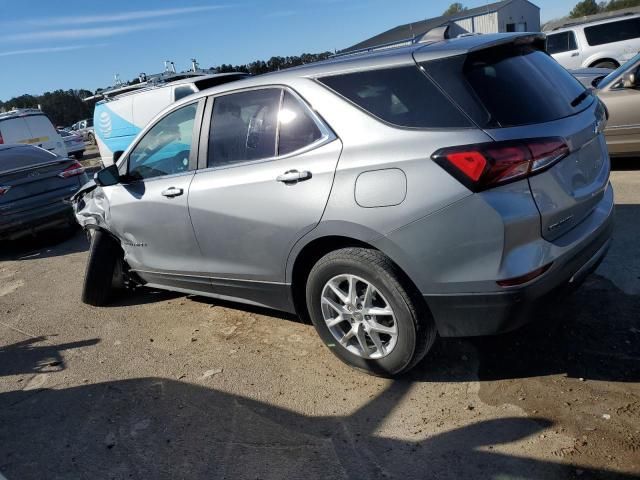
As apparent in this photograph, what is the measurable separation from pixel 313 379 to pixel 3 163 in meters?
6.24

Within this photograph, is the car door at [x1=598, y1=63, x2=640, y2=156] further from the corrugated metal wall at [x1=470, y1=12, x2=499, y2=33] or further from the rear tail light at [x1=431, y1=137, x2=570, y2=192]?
the corrugated metal wall at [x1=470, y1=12, x2=499, y2=33]

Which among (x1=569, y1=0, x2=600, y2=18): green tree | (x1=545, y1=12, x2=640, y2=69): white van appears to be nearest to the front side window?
(x1=545, y1=12, x2=640, y2=69): white van

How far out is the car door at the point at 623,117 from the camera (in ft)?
22.0

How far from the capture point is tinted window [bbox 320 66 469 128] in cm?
276

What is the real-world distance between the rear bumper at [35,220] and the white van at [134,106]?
2.15 meters

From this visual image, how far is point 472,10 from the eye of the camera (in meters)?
42.4

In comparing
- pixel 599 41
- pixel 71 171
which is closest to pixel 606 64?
pixel 599 41

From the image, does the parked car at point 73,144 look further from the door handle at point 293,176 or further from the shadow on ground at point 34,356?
the door handle at point 293,176

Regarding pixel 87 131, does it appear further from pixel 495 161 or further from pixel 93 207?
pixel 495 161

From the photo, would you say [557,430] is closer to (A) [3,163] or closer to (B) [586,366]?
(B) [586,366]

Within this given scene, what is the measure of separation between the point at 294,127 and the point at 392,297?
119 centimetres

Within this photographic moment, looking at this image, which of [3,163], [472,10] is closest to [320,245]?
[3,163]

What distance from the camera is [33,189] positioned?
24.6ft

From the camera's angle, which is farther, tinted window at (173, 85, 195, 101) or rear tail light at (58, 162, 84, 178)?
tinted window at (173, 85, 195, 101)
